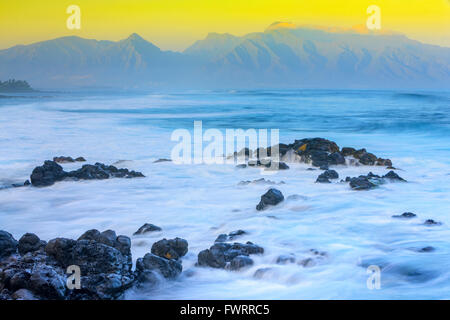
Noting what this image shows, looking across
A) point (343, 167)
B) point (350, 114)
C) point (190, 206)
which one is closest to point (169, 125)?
point (350, 114)

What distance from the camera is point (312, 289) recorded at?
2.45 metres

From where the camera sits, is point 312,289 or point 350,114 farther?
point 350,114

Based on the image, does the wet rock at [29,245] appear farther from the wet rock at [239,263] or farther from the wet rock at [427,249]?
the wet rock at [427,249]

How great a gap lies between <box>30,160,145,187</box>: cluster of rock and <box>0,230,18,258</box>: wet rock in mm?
2553

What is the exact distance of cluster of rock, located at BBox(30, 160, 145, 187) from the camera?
5.16 metres

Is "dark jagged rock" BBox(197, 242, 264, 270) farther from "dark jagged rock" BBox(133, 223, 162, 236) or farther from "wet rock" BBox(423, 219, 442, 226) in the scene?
"wet rock" BBox(423, 219, 442, 226)

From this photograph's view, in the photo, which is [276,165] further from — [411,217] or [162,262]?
[162,262]

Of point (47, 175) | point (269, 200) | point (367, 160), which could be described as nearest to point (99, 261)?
point (269, 200)

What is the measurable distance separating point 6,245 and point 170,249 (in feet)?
2.91

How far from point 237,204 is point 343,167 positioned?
2474mm

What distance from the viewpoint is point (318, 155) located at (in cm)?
663

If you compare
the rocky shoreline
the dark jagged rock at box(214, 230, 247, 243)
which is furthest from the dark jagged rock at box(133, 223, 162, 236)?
the dark jagged rock at box(214, 230, 247, 243)

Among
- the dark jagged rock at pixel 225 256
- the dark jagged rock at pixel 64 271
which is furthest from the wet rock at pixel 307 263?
the dark jagged rock at pixel 64 271
